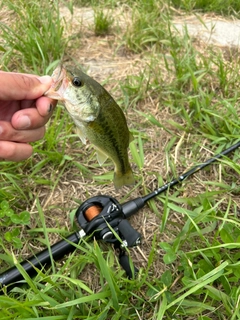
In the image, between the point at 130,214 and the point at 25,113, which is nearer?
the point at 25,113

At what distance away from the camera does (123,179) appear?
2365 mm

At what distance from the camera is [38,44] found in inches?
126

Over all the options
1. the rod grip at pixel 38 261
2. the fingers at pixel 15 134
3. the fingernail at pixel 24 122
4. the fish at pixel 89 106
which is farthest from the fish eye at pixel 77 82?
the rod grip at pixel 38 261

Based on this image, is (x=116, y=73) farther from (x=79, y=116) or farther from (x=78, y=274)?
(x=78, y=274)

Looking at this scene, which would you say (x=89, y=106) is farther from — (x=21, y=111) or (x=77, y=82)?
(x=21, y=111)

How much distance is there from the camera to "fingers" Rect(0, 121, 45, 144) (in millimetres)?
2082

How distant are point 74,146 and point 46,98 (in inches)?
34.9

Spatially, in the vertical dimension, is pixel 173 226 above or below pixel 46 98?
below

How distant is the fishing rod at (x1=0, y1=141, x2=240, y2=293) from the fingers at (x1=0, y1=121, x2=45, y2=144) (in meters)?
0.57

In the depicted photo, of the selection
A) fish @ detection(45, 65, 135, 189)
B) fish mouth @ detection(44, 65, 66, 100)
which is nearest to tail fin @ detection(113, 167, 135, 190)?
fish @ detection(45, 65, 135, 189)

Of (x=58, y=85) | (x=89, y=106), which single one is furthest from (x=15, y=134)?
(x=89, y=106)

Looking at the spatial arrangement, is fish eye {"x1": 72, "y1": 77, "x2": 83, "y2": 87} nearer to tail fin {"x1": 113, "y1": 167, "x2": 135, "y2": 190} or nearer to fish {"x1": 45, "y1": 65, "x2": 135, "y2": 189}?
fish {"x1": 45, "y1": 65, "x2": 135, "y2": 189}

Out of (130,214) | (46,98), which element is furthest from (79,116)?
(130,214)

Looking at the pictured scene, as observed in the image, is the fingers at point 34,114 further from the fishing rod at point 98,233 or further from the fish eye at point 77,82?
the fishing rod at point 98,233
